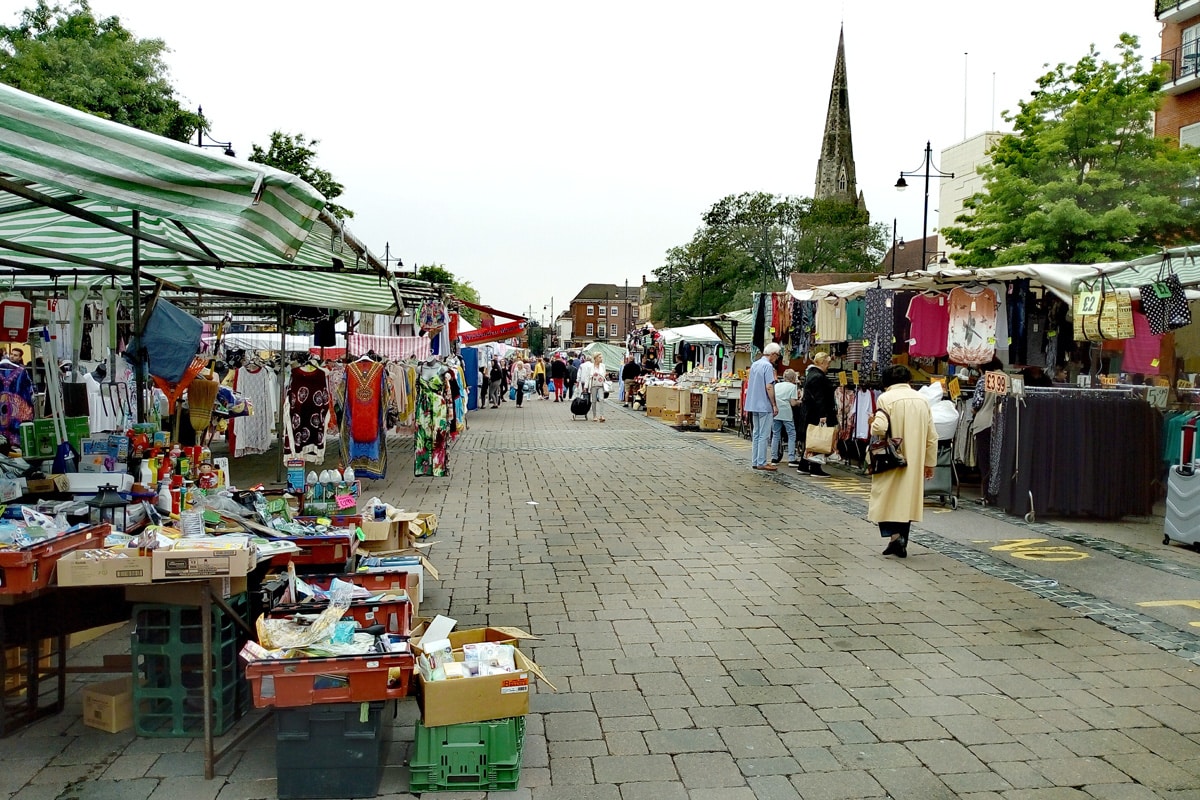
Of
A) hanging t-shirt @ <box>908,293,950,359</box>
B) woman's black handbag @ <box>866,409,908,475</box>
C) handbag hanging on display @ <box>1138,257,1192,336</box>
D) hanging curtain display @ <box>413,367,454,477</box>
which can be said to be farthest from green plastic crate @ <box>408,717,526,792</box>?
hanging t-shirt @ <box>908,293,950,359</box>

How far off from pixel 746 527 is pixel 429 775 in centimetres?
603

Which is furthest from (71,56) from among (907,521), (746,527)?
(907,521)

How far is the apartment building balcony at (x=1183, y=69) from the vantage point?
29.5m

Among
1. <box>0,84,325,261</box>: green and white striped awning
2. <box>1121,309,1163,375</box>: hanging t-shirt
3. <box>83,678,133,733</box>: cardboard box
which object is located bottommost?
<box>83,678,133,733</box>: cardboard box

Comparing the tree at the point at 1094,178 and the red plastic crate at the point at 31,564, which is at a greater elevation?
the tree at the point at 1094,178

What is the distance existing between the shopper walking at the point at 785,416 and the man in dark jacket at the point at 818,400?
305 mm

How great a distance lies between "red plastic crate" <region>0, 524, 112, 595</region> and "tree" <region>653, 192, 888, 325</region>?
174 feet

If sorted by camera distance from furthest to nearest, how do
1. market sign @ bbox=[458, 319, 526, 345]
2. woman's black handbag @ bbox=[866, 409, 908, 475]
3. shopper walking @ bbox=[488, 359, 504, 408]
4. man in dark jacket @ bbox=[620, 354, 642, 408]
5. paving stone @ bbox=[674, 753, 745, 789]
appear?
man in dark jacket @ bbox=[620, 354, 642, 408] → shopper walking @ bbox=[488, 359, 504, 408] → market sign @ bbox=[458, 319, 526, 345] → woman's black handbag @ bbox=[866, 409, 908, 475] → paving stone @ bbox=[674, 753, 745, 789]

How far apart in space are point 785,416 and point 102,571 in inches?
447

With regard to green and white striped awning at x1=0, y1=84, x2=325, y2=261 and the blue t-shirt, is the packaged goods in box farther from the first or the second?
the blue t-shirt

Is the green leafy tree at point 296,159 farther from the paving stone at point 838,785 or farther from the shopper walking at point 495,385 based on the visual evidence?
the paving stone at point 838,785

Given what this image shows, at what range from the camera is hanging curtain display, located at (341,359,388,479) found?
10438 millimetres

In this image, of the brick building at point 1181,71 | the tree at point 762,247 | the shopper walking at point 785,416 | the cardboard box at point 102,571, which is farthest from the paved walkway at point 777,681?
the tree at point 762,247

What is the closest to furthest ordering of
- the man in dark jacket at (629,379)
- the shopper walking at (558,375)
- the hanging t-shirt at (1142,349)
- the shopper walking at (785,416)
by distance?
the hanging t-shirt at (1142,349)
the shopper walking at (785,416)
the man in dark jacket at (629,379)
the shopper walking at (558,375)
